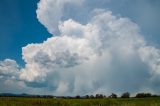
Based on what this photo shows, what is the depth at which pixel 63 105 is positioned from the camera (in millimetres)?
61281

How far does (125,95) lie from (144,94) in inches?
356

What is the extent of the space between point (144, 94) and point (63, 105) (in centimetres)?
7930

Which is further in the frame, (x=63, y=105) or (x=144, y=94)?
(x=144, y=94)

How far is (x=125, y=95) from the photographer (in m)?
134

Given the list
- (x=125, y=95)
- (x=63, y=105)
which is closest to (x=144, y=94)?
(x=125, y=95)

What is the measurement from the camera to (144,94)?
132125 mm

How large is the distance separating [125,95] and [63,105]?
77.6m

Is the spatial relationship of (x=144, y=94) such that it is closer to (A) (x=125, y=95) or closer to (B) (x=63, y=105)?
(A) (x=125, y=95)

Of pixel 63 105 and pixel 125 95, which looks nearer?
pixel 63 105

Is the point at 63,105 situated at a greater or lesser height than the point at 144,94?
lesser
